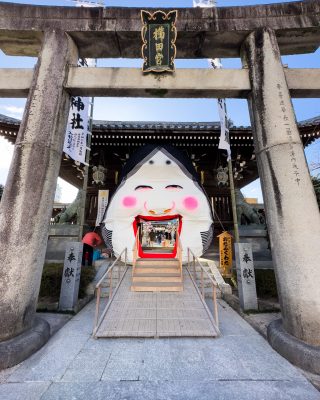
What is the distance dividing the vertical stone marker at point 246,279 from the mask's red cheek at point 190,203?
1837 mm

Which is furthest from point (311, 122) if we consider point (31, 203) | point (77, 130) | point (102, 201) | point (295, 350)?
point (31, 203)

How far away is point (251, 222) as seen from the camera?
28.8ft

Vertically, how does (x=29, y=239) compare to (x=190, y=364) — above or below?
above

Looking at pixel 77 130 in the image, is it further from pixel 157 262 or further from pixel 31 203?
pixel 157 262

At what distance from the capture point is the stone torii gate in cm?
305

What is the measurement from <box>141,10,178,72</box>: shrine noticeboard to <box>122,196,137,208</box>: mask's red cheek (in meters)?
3.60

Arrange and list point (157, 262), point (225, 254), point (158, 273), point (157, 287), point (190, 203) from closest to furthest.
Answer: point (157, 287) → point (158, 273) → point (190, 203) → point (157, 262) → point (225, 254)

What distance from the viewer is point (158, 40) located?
14.0 feet

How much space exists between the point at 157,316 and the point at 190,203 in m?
3.42

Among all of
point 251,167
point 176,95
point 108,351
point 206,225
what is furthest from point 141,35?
point 251,167

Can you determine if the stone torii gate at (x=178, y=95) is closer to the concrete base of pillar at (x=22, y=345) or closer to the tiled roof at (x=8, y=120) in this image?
the concrete base of pillar at (x=22, y=345)

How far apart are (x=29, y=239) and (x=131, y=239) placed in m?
3.48

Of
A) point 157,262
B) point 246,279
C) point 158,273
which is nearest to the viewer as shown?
point 246,279

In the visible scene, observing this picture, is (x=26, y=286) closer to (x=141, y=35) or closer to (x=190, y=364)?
(x=190, y=364)
